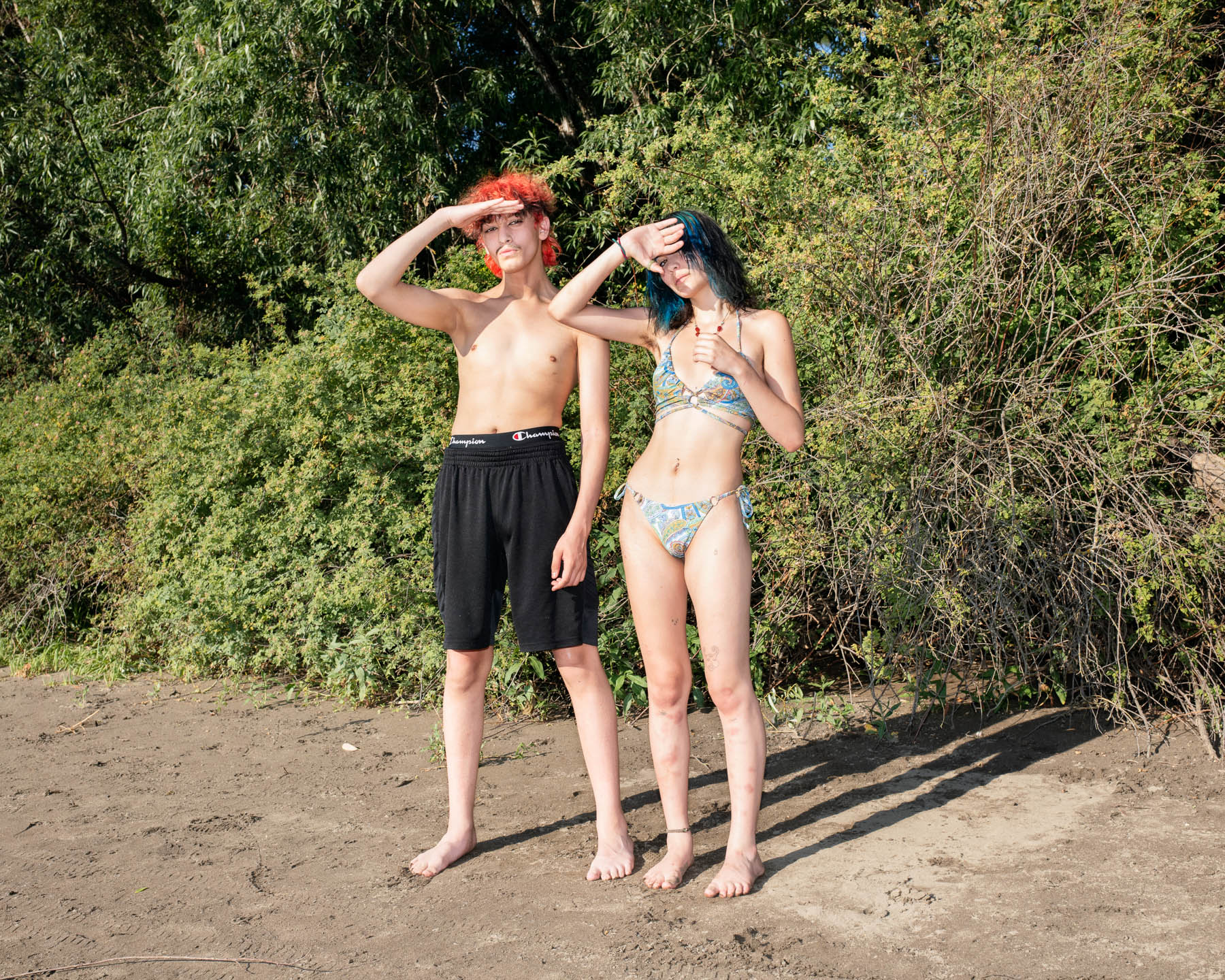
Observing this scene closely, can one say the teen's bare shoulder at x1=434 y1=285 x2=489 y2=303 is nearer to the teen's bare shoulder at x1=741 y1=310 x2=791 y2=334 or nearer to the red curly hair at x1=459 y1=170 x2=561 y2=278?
the red curly hair at x1=459 y1=170 x2=561 y2=278

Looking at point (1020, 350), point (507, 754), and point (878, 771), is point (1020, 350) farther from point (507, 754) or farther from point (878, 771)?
point (507, 754)

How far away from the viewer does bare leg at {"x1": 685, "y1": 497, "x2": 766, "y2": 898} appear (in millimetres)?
3064

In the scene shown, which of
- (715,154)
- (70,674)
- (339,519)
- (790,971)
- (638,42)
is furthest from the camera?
(638,42)

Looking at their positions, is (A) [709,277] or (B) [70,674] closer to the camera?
(A) [709,277]

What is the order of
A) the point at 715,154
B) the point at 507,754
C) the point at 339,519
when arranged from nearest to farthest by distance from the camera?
the point at 507,754 < the point at 715,154 < the point at 339,519

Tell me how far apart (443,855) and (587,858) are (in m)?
0.46

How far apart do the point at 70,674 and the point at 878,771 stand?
4590mm

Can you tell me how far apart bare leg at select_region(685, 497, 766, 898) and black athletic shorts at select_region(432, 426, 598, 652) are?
1.45 ft

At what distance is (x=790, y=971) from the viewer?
260 cm

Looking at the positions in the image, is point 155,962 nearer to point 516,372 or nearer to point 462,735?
point 462,735

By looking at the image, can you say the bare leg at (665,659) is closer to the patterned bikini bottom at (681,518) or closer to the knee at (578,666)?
the patterned bikini bottom at (681,518)

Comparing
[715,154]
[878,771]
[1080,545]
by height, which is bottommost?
[878,771]

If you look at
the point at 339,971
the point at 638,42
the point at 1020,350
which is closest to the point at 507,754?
the point at 339,971

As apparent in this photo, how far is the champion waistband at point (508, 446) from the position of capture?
3354mm
